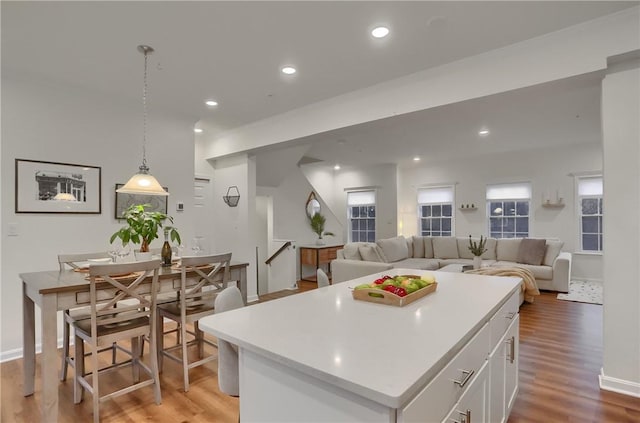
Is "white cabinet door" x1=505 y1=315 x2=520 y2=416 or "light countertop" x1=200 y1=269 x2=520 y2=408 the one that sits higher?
"light countertop" x1=200 y1=269 x2=520 y2=408

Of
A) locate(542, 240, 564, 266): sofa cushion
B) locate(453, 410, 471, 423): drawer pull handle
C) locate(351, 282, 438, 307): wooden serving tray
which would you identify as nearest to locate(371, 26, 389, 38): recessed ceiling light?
locate(351, 282, 438, 307): wooden serving tray

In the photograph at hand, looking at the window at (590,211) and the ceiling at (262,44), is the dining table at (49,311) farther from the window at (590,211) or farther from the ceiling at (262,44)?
the window at (590,211)

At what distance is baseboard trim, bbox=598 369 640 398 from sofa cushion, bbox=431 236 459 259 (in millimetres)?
4528

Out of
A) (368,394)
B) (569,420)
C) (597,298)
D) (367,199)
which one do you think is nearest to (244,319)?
(368,394)

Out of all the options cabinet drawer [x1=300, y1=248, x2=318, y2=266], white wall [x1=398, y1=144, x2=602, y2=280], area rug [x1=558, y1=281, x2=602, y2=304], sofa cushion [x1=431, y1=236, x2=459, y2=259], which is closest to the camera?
area rug [x1=558, y1=281, x2=602, y2=304]

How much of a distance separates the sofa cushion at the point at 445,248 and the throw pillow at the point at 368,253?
190cm

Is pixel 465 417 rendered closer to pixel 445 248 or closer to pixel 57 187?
pixel 57 187

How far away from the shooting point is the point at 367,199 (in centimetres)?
888

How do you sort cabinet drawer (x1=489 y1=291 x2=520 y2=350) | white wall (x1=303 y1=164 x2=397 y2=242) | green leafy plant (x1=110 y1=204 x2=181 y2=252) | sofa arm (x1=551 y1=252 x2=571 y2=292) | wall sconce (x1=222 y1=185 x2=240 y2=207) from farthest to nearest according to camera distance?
white wall (x1=303 y1=164 x2=397 y2=242) < sofa arm (x1=551 y1=252 x2=571 y2=292) < wall sconce (x1=222 y1=185 x2=240 y2=207) < green leafy plant (x1=110 y1=204 x2=181 y2=252) < cabinet drawer (x1=489 y1=291 x2=520 y2=350)

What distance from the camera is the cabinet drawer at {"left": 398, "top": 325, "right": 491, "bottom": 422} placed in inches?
36.1

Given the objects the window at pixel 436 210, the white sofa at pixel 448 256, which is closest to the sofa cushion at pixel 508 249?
the white sofa at pixel 448 256

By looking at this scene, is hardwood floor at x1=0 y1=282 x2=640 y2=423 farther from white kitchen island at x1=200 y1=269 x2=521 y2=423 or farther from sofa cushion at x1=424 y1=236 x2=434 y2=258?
sofa cushion at x1=424 y1=236 x2=434 y2=258

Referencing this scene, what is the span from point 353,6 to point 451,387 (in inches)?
86.4

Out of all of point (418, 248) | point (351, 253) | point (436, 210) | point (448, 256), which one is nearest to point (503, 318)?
point (351, 253)
